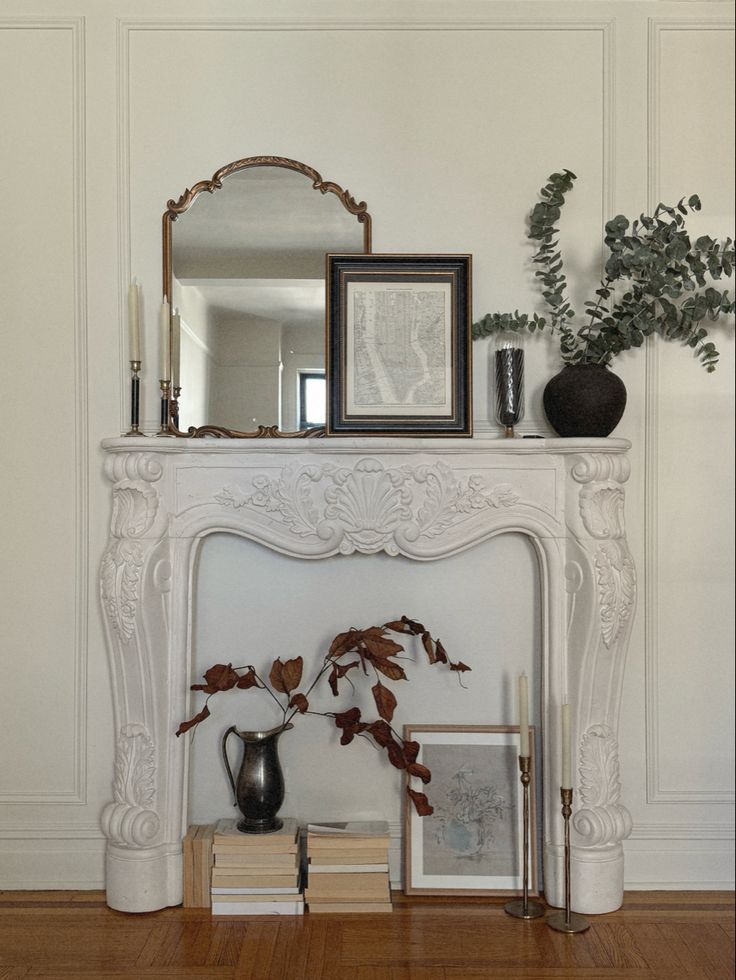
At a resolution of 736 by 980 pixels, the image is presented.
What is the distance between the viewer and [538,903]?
2.58 metres

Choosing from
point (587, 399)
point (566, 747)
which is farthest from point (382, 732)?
point (587, 399)

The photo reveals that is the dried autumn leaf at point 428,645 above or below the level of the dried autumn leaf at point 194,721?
above

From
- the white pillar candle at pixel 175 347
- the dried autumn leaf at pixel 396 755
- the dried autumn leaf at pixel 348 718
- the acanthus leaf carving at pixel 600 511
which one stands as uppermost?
the white pillar candle at pixel 175 347

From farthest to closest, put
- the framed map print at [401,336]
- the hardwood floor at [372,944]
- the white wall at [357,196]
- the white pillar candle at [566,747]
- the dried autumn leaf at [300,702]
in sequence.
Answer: the white wall at [357,196]
the framed map print at [401,336]
the dried autumn leaf at [300,702]
the white pillar candle at [566,747]
the hardwood floor at [372,944]

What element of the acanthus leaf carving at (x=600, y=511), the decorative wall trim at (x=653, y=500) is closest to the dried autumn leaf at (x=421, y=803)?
the decorative wall trim at (x=653, y=500)

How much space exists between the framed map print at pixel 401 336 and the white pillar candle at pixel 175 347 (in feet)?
1.44

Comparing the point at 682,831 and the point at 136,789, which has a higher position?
the point at 136,789

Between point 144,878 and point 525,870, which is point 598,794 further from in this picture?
point 144,878

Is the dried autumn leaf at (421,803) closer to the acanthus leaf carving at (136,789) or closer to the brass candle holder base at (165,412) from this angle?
the acanthus leaf carving at (136,789)

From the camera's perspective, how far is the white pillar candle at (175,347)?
263cm

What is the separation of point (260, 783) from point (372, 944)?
52cm

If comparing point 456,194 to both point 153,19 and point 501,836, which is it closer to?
point 153,19

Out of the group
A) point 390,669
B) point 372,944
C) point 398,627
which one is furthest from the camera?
point 398,627

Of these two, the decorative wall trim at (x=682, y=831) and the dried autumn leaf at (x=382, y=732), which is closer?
the dried autumn leaf at (x=382, y=732)
